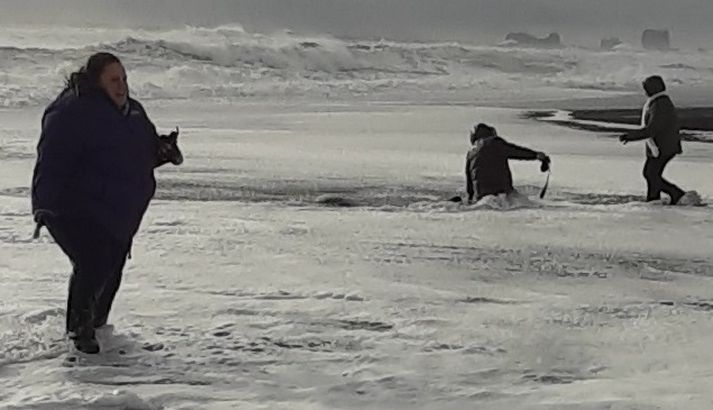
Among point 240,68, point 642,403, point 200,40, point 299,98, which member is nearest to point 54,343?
point 642,403

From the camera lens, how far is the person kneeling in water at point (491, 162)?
11406mm

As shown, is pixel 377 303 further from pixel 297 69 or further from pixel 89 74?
pixel 297 69

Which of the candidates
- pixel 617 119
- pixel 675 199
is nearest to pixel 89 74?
pixel 675 199

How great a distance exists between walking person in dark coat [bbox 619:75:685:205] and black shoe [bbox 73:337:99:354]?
291 inches

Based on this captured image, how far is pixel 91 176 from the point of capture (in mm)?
5543

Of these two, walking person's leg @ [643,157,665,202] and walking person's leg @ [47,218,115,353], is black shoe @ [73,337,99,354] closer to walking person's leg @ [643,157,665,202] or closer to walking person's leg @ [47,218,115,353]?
walking person's leg @ [47,218,115,353]

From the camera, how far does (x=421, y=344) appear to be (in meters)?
6.04

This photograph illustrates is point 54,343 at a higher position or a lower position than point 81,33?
lower

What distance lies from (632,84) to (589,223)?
49557mm

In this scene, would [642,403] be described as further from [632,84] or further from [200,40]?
[632,84]

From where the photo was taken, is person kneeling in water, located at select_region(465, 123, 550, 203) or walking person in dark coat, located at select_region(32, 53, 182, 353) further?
person kneeling in water, located at select_region(465, 123, 550, 203)

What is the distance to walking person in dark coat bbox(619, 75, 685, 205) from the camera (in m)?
11.7

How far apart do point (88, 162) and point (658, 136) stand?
7745mm

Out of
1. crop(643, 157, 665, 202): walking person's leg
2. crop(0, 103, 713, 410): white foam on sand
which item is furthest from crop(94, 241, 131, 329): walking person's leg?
crop(643, 157, 665, 202): walking person's leg
